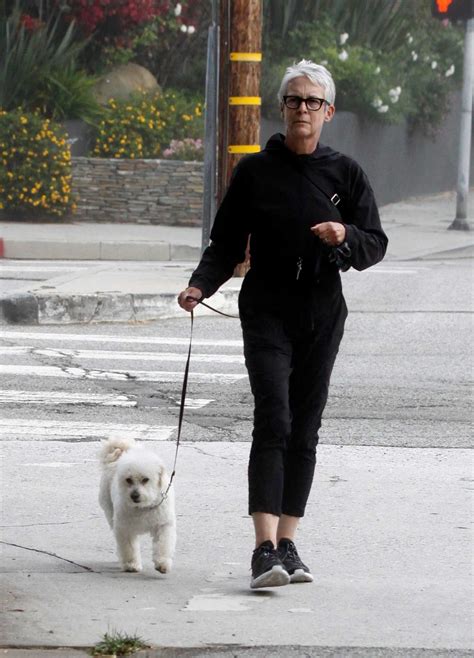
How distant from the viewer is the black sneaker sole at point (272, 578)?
5.23 m

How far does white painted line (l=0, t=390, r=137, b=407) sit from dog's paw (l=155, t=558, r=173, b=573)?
12.0 ft

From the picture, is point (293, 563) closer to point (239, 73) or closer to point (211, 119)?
point (239, 73)

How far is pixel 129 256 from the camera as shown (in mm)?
18438

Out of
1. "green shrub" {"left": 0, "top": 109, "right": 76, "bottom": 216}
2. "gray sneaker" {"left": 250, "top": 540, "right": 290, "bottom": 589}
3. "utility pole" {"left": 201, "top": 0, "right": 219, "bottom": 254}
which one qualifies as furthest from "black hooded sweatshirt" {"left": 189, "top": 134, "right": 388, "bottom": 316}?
"green shrub" {"left": 0, "top": 109, "right": 76, "bottom": 216}

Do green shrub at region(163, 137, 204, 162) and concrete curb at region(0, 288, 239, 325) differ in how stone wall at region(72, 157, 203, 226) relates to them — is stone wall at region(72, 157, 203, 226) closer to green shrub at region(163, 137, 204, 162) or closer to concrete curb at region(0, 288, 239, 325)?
green shrub at region(163, 137, 204, 162)

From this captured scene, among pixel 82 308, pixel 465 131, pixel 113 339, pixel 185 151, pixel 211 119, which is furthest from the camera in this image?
pixel 465 131

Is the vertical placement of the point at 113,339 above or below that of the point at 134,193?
below

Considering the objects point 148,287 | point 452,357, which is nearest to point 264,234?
point 452,357

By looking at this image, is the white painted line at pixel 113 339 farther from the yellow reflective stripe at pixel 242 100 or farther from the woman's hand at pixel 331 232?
the woman's hand at pixel 331 232

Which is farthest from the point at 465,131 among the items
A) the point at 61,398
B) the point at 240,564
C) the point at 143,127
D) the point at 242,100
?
the point at 240,564

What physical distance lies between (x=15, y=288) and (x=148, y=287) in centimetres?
137

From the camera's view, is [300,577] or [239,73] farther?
[239,73]

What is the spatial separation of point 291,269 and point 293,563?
3.45 ft

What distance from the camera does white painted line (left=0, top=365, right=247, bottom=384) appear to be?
10.0 meters
